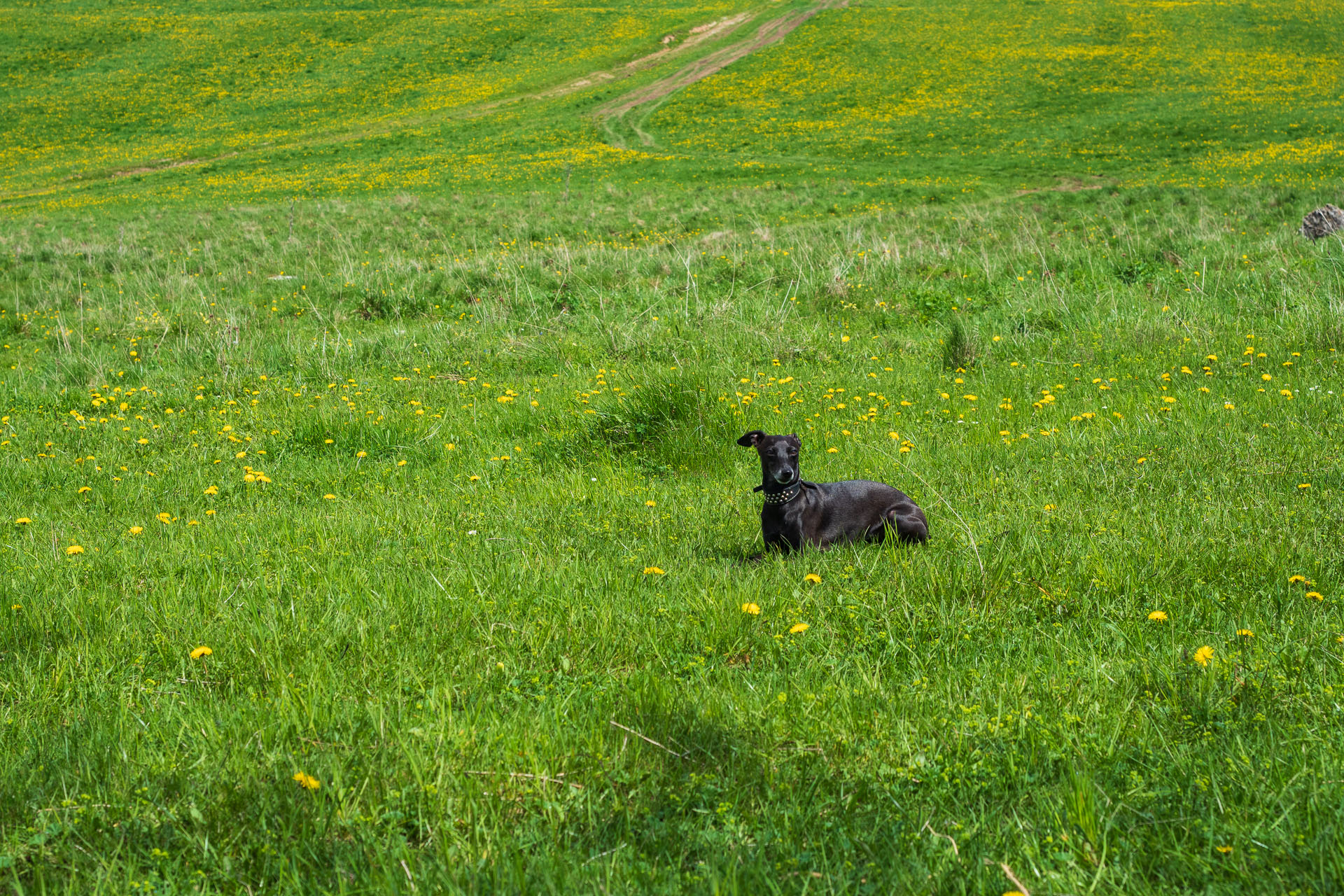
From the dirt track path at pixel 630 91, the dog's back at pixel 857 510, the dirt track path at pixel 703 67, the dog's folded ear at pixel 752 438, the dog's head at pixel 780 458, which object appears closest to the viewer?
the dog's head at pixel 780 458

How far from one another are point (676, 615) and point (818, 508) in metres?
1.31

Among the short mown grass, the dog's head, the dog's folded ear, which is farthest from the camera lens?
the dog's folded ear

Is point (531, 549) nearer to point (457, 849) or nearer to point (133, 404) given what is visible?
point (457, 849)

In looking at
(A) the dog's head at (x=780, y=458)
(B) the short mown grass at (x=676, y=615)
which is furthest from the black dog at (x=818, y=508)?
(B) the short mown grass at (x=676, y=615)

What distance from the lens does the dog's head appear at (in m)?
4.29

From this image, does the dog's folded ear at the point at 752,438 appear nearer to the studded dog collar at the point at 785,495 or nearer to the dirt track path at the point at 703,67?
the studded dog collar at the point at 785,495

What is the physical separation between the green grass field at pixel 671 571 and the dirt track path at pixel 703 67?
102 feet

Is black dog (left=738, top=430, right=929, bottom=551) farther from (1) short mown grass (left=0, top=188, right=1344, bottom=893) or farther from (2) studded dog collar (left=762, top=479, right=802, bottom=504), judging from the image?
(1) short mown grass (left=0, top=188, right=1344, bottom=893)

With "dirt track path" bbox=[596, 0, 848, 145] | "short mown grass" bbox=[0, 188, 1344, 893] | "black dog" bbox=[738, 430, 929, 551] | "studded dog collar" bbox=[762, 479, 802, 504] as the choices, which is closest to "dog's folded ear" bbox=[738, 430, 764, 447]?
"black dog" bbox=[738, 430, 929, 551]

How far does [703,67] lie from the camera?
5272 cm

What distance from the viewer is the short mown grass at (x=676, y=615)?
216cm

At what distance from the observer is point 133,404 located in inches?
311

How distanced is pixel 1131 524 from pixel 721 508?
7.02 ft

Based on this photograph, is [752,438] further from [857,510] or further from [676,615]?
[676,615]
